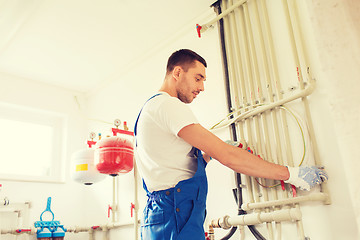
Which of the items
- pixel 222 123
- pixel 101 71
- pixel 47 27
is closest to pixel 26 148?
pixel 101 71

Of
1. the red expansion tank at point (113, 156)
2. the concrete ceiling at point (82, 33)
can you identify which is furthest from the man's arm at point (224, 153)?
the concrete ceiling at point (82, 33)

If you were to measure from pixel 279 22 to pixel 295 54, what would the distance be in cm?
33

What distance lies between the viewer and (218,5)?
108 inches

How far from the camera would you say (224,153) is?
156 cm

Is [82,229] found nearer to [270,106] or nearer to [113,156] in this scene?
[113,156]

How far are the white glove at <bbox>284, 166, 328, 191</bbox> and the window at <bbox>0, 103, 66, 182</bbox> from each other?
297 centimetres

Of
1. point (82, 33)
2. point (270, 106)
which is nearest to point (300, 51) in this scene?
point (270, 106)

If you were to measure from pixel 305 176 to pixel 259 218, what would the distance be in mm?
435

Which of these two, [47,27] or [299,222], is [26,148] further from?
[299,222]

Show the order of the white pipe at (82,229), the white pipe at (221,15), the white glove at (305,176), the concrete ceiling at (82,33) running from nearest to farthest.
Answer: the white glove at (305,176), the white pipe at (221,15), the concrete ceiling at (82,33), the white pipe at (82,229)

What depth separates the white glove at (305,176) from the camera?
68.6 inches

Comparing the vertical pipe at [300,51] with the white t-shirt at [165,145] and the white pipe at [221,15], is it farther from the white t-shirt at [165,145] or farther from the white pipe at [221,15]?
the white t-shirt at [165,145]

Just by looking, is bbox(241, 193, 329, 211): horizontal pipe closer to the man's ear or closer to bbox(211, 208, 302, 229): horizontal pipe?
bbox(211, 208, 302, 229): horizontal pipe

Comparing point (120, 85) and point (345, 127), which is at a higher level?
point (120, 85)
